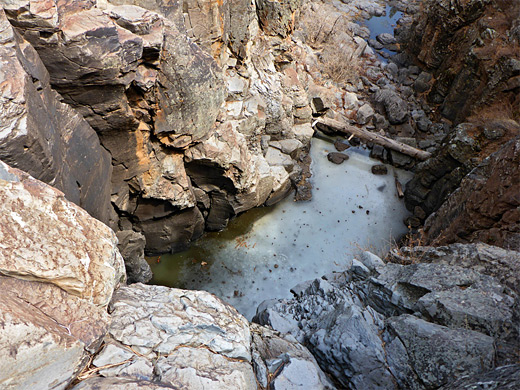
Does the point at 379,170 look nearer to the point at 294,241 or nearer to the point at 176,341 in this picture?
the point at 294,241

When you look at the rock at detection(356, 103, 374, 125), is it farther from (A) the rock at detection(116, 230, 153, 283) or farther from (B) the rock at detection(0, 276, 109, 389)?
(B) the rock at detection(0, 276, 109, 389)

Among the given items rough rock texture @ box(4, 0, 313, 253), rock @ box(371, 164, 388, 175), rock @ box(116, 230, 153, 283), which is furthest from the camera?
rock @ box(371, 164, 388, 175)

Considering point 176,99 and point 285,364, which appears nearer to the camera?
point 285,364

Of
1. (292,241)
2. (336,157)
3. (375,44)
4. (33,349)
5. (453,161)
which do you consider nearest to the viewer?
(33,349)

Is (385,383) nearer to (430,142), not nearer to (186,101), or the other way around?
(186,101)

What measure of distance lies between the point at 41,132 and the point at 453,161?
32.6ft

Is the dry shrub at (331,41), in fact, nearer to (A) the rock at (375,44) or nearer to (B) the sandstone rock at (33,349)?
(A) the rock at (375,44)

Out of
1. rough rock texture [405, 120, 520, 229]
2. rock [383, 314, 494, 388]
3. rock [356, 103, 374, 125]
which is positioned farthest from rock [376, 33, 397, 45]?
rock [383, 314, 494, 388]

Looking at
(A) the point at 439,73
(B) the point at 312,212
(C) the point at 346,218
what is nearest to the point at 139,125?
(B) the point at 312,212

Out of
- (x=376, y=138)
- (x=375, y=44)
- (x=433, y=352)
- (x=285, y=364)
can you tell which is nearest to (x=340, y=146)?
(x=376, y=138)

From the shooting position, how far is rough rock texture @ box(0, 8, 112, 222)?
402 cm

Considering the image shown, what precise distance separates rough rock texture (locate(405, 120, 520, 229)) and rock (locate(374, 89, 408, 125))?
3511mm

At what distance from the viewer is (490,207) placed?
7.00m

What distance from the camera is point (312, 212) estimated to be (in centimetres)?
1070
